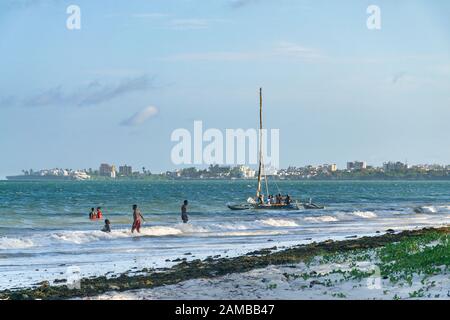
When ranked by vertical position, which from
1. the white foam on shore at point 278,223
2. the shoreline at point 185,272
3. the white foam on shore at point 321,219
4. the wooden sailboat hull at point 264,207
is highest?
the shoreline at point 185,272

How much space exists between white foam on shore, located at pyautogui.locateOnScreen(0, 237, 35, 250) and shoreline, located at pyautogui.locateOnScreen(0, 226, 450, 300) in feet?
41.0

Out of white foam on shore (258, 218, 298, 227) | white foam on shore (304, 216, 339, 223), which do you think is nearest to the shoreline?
white foam on shore (258, 218, 298, 227)

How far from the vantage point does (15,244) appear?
36812 mm

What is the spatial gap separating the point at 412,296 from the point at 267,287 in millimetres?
4273

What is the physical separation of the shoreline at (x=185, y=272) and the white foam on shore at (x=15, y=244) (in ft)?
41.0

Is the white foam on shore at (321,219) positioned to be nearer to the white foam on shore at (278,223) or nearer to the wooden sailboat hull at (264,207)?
the white foam on shore at (278,223)

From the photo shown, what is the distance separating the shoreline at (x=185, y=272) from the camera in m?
19.5

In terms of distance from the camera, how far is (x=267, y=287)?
18641 mm

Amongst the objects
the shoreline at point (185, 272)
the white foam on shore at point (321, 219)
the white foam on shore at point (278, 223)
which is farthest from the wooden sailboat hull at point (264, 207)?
the shoreline at point (185, 272)

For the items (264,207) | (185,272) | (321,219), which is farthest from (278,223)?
(185,272)

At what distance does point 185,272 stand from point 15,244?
17.0 metres

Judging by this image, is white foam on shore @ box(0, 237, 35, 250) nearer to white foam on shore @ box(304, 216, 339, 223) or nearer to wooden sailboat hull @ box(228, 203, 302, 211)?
white foam on shore @ box(304, 216, 339, 223)

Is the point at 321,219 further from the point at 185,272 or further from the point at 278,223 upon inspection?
the point at 185,272

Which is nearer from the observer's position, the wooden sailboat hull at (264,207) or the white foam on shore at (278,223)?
the white foam on shore at (278,223)
